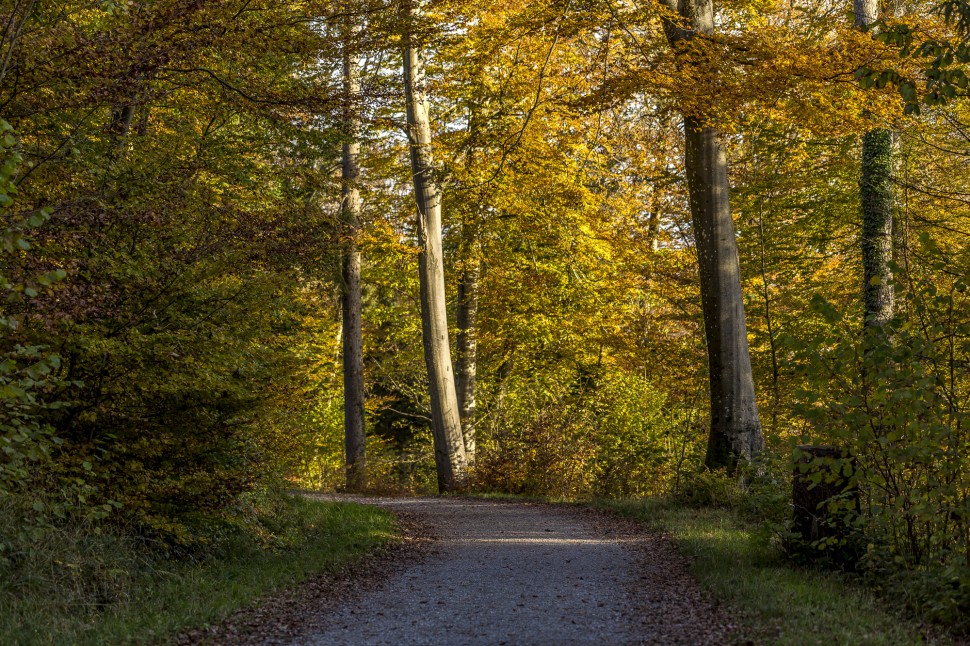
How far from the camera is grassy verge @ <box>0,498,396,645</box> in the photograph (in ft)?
19.2

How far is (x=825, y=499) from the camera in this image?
7.68 m

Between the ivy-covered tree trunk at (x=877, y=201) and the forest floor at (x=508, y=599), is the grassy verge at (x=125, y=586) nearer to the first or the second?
the forest floor at (x=508, y=599)

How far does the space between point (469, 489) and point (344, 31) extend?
10395 millimetres

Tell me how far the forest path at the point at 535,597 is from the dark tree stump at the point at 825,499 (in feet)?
3.98

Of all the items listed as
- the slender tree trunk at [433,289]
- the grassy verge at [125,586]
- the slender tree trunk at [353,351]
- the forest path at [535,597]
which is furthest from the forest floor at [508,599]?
the slender tree trunk at [353,351]

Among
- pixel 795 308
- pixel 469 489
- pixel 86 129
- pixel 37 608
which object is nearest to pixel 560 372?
pixel 469 489

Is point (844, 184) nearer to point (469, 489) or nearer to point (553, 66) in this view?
point (553, 66)

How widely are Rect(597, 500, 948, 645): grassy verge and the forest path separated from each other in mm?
237

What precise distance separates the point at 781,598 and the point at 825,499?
5.19 feet

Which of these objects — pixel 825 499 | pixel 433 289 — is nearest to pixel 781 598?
pixel 825 499

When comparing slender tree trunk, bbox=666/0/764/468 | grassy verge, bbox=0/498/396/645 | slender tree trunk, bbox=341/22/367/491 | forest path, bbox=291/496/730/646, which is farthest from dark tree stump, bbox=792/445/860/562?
slender tree trunk, bbox=341/22/367/491

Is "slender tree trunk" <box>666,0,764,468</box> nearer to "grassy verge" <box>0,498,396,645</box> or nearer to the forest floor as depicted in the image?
the forest floor

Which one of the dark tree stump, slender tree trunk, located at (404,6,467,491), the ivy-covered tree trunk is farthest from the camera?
slender tree trunk, located at (404,6,467,491)

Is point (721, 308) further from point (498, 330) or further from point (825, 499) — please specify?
point (498, 330)
